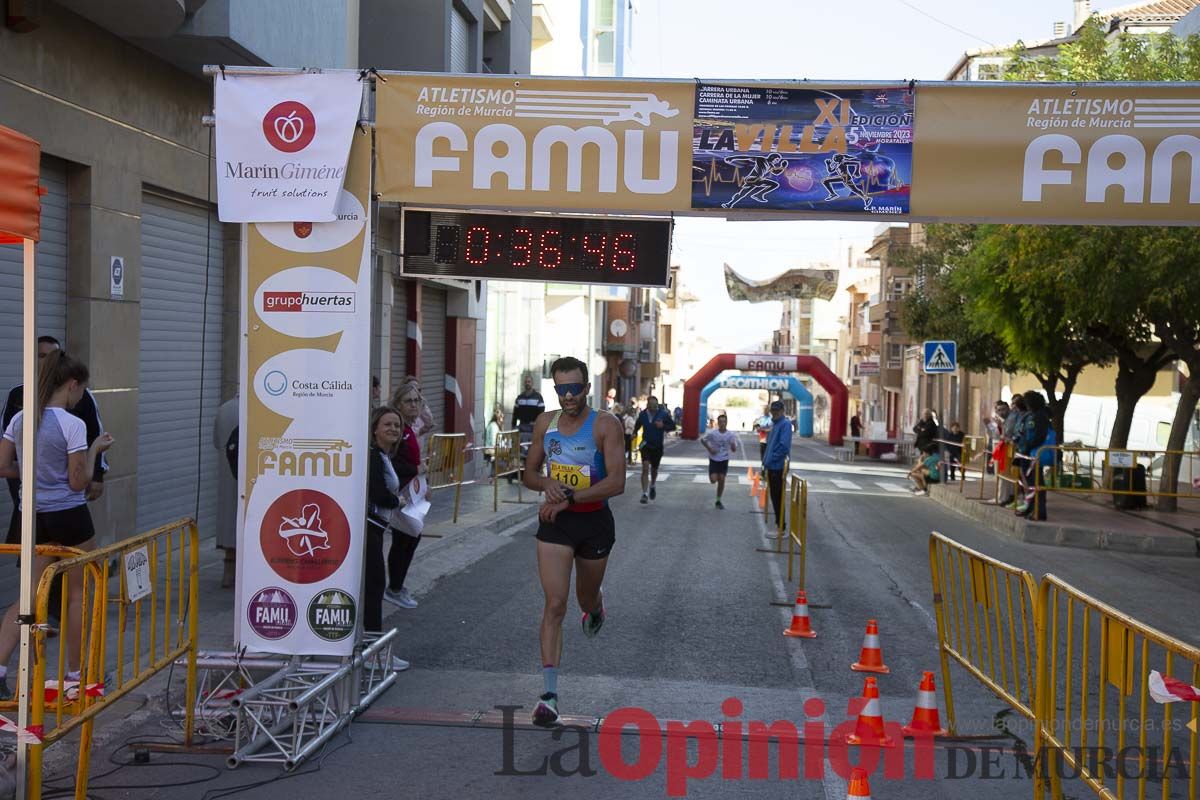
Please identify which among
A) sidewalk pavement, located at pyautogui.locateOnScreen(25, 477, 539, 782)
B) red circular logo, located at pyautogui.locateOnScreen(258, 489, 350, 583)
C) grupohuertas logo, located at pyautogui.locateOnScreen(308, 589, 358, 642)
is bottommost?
sidewalk pavement, located at pyautogui.locateOnScreen(25, 477, 539, 782)

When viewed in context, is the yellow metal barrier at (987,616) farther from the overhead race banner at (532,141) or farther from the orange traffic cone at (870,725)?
the overhead race banner at (532,141)

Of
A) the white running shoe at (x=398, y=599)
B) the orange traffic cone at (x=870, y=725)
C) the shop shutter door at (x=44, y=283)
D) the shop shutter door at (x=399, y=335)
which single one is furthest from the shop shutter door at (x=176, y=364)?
the shop shutter door at (x=399, y=335)

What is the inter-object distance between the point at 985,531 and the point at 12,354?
15114 millimetres

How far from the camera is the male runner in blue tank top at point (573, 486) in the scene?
703cm

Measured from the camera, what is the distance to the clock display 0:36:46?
8.00 meters

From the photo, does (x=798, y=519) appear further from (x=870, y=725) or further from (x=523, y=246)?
(x=870, y=725)

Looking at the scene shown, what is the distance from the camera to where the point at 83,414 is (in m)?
8.13

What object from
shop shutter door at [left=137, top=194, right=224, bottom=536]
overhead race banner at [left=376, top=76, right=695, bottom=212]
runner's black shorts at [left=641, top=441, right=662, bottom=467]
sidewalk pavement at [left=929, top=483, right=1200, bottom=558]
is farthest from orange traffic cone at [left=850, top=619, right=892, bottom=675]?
runner's black shorts at [left=641, top=441, right=662, bottom=467]

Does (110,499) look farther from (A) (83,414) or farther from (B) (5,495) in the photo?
(A) (83,414)

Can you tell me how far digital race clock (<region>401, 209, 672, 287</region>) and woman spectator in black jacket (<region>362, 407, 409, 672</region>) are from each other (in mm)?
1326

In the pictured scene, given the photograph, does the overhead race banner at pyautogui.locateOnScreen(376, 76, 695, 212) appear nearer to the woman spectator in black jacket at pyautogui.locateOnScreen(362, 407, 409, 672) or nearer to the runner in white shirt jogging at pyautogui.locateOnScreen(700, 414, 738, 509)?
the woman spectator in black jacket at pyautogui.locateOnScreen(362, 407, 409, 672)

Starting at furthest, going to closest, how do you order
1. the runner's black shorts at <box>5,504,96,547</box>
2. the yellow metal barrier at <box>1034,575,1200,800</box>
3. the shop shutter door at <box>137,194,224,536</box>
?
the shop shutter door at <box>137,194,224,536</box> < the runner's black shorts at <box>5,504,96,547</box> < the yellow metal barrier at <box>1034,575,1200,800</box>

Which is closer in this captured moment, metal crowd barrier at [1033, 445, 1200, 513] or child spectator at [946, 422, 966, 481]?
metal crowd barrier at [1033, 445, 1200, 513]

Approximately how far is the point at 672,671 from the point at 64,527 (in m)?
3.90
